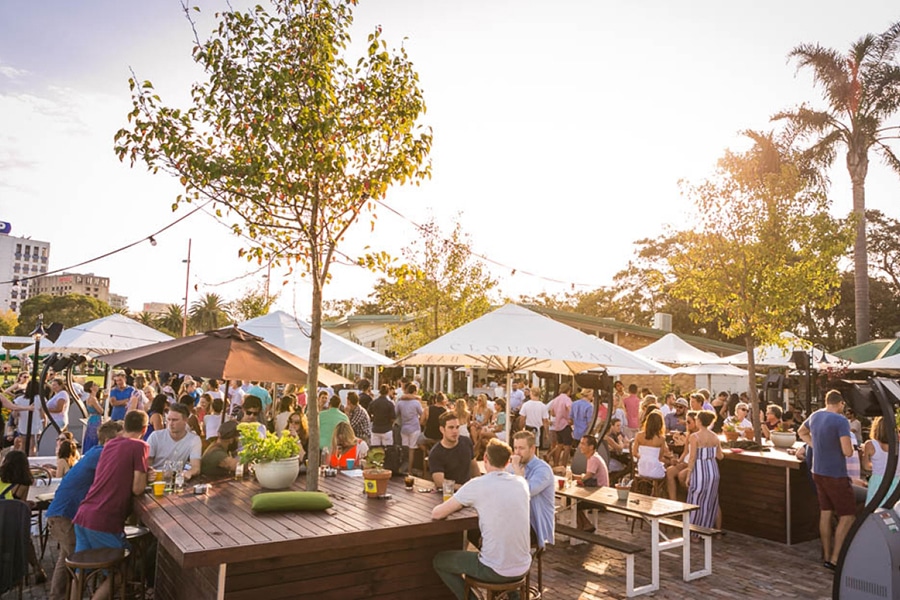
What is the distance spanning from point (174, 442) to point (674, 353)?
13.8 meters

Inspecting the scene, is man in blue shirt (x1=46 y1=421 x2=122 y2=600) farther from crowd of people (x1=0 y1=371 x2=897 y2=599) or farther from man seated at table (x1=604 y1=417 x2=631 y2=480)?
man seated at table (x1=604 y1=417 x2=631 y2=480)

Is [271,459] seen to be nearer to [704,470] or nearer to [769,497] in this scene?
[704,470]

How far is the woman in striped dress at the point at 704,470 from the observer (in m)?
7.93

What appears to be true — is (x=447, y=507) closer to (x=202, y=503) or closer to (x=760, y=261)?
(x=202, y=503)

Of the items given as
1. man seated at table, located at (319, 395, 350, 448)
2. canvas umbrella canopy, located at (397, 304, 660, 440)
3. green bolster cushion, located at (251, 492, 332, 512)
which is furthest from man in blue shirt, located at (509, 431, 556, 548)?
man seated at table, located at (319, 395, 350, 448)

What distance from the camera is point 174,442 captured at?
6.08 metres

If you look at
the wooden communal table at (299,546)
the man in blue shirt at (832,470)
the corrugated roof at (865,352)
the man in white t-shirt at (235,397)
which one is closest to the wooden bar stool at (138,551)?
the wooden communal table at (299,546)

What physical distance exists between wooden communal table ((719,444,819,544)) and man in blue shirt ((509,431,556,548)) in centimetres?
443

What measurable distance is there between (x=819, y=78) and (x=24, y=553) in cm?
2846

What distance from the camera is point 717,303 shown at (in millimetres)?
11391

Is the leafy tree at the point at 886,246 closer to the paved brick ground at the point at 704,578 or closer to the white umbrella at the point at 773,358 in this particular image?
the white umbrella at the point at 773,358

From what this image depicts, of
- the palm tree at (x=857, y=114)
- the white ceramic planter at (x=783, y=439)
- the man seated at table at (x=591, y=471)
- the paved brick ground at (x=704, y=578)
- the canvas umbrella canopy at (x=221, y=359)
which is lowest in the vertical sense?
the paved brick ground at (x=704, y=578)

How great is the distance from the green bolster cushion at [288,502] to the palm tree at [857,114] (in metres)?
25.5

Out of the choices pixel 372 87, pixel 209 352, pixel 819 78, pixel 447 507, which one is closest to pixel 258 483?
pixel 209 352
